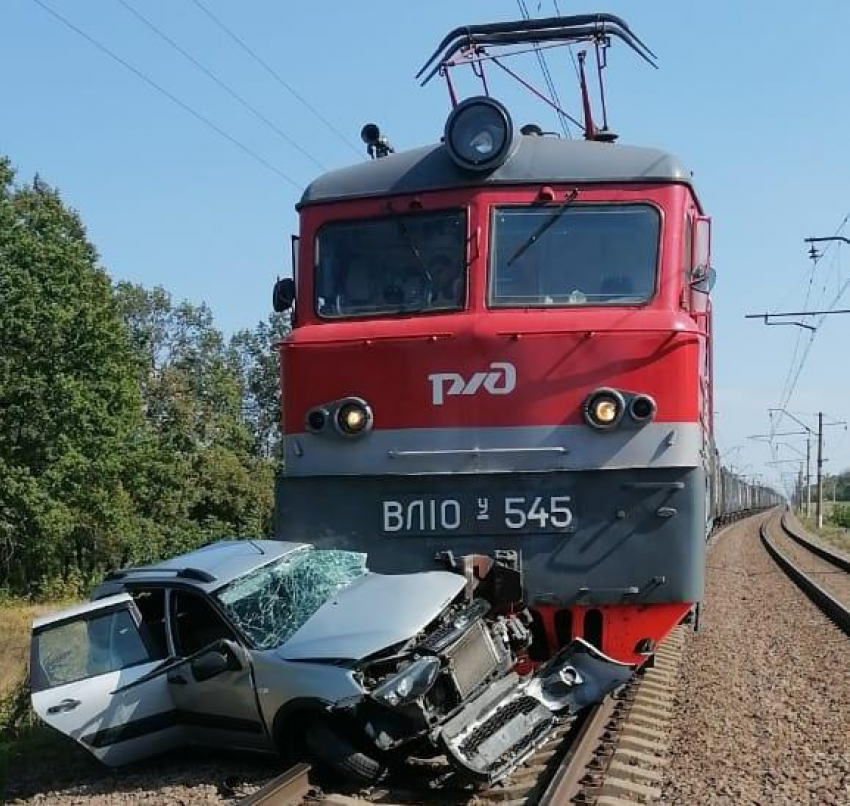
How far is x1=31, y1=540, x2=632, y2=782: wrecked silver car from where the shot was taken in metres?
6.02

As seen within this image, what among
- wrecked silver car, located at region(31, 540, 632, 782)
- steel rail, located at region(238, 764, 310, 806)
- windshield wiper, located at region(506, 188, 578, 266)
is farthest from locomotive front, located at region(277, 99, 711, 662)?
steel rail, located at region(238, 764, 310, 806)

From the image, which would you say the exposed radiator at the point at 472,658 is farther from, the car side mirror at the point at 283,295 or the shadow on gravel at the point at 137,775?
the car side mirror at the point at 283,295

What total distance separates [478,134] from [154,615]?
380 cm

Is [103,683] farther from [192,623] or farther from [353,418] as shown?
[353,418]

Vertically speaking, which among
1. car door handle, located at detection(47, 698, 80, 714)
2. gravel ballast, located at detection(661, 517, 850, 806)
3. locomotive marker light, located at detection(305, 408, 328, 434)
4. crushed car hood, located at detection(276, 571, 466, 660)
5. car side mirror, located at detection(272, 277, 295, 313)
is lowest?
gravel ballast, located at detection(661, 517, 850, 806)

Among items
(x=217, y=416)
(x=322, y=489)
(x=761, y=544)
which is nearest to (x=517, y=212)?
(x=322, y=489)

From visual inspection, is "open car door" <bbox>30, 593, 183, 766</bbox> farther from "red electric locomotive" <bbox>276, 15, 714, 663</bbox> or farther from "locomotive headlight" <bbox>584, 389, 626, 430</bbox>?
"locomotive headlight" <bbox>584, 389, 626, 430</bbox>

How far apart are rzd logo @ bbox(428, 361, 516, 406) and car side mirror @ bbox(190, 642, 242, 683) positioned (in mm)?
1998

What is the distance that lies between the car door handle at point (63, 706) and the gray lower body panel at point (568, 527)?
2.04 meters

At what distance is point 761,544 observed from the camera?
35.3 meters

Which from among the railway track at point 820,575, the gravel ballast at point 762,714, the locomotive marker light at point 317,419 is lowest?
the railway track at point 820,575

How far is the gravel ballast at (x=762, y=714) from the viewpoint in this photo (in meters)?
6.07

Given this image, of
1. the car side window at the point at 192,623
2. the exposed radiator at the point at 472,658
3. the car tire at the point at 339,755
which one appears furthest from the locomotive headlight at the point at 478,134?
the car tire at the point at 339,755

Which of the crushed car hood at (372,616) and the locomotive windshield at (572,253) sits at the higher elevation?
the locomotive windshield at (572,253)
